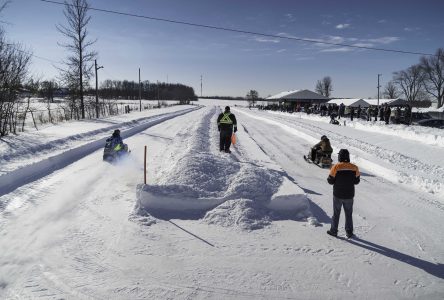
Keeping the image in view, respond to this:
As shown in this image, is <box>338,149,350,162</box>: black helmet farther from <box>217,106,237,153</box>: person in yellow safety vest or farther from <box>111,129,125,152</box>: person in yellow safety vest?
<box>111,129,125,152</box>: person in yellow safety vest

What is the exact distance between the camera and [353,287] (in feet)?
16.0

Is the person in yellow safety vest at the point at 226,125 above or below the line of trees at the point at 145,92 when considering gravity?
below

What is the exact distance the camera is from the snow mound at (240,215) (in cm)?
694

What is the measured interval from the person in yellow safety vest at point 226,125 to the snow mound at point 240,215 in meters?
6.59

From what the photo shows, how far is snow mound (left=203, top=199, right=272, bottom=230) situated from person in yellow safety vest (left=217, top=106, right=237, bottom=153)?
6.59 metres

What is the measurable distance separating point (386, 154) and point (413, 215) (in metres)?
8.32

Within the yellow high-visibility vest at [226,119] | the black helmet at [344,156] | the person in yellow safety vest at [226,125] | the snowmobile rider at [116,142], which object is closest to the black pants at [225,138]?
the person in yellow safety vest at [226,125]

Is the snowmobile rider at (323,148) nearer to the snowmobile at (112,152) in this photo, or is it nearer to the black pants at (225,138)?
the black pants at (225,138)

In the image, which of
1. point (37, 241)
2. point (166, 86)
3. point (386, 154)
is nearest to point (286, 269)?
point (37, 241)

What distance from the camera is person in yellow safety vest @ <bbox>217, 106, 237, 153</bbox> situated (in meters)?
13.9

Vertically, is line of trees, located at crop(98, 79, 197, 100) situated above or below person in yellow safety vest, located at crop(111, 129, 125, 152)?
above

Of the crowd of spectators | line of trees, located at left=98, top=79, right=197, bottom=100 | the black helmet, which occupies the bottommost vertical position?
the black helmet

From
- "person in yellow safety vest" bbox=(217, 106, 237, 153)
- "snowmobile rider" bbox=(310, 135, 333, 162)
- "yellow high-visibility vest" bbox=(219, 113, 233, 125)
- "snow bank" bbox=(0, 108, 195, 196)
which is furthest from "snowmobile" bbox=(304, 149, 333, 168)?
"snow bank" bbox=(0, 108, 195, 196)

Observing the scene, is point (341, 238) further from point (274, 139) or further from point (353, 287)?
point (274, 139)
